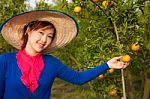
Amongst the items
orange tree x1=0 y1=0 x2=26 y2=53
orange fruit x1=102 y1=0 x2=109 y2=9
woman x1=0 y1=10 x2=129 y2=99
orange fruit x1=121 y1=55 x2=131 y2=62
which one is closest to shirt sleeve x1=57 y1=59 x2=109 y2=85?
woman x1=0 y1=10 x2=129 y2=99

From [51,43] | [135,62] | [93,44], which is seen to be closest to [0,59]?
[51,43]

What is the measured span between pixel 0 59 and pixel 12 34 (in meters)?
0.38

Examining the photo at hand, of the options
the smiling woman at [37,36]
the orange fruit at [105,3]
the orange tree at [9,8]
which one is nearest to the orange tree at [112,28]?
the orange fruit at [105,3]

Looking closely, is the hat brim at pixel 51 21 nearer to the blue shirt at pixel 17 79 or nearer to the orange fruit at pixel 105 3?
the blue shirt at pixel 17 79

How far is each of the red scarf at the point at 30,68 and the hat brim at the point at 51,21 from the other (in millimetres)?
206

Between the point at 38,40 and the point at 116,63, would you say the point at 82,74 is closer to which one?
the point at 116,63

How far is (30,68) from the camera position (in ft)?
8.47

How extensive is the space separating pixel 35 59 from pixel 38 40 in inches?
5.7

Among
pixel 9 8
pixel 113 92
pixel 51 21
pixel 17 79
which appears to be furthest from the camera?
pixel 9 8

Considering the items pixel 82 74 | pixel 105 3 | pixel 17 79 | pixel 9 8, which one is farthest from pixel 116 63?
pixel 9 8

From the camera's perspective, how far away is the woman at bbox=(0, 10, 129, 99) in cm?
254

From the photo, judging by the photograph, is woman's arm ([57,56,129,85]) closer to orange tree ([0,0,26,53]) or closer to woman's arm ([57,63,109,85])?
woman's arm ([57,63,109,85])

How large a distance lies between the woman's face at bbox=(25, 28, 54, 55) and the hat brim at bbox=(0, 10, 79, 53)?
0.41 ft

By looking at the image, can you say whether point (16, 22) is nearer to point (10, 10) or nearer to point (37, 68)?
point (37, 68)
